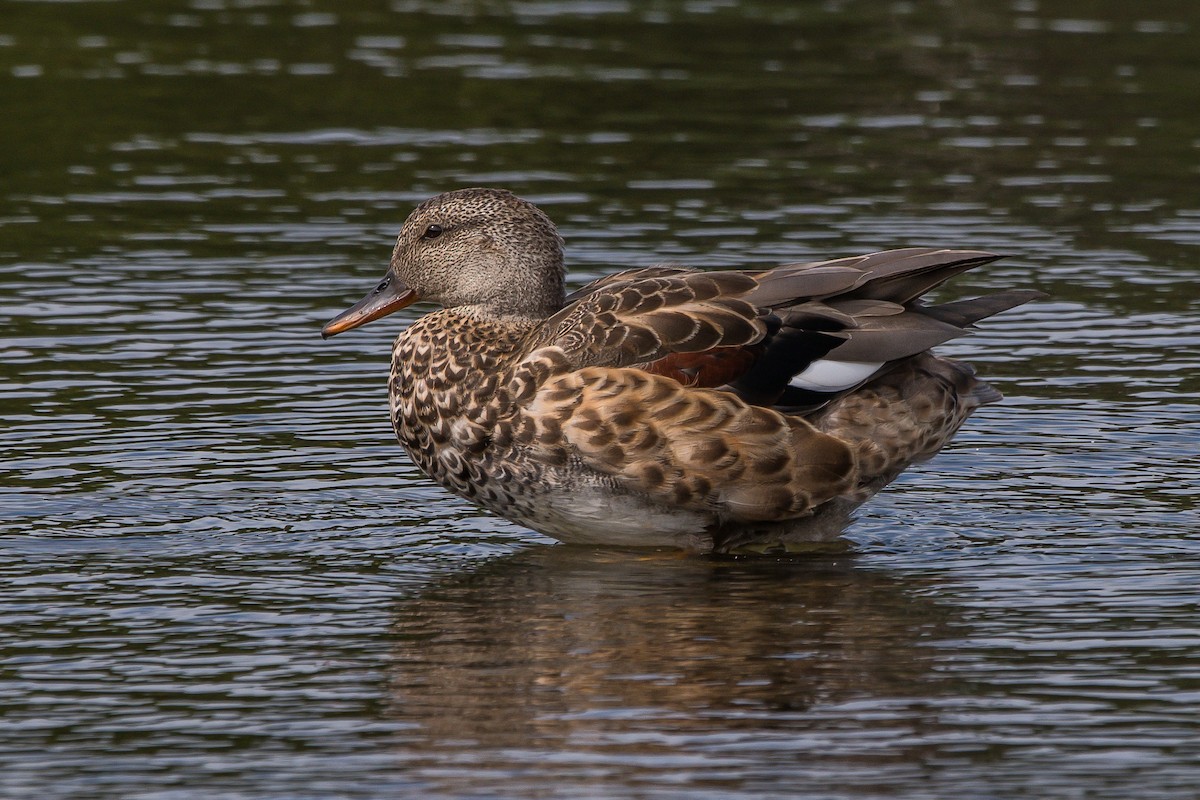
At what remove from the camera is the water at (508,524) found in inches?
277

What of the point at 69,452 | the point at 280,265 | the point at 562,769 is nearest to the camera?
the point at 562,769

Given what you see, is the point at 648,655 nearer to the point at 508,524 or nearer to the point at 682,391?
the point at 682,391

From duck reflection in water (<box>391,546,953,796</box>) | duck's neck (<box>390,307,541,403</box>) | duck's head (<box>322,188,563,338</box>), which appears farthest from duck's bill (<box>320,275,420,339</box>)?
duck reflection in water (<box>391,546,953,796</box>)

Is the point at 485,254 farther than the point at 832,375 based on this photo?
Yes

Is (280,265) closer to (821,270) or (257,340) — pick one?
(257,340)

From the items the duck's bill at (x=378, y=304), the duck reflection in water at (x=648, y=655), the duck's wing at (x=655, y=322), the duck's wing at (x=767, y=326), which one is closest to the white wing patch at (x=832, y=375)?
the duck's wing at (x=767, y=326)

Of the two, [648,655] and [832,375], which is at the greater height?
[832,375]

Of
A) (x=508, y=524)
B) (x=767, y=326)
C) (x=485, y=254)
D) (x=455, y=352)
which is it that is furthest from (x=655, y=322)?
(x=508, y=524)

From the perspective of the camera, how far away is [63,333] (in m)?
12.9

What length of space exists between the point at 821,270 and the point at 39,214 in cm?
819

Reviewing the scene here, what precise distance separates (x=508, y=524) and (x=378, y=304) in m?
1.29

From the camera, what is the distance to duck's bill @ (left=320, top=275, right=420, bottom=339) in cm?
1013

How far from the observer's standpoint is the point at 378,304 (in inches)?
401

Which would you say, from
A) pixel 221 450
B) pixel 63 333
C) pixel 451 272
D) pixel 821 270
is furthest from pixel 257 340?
pixel 821 270
